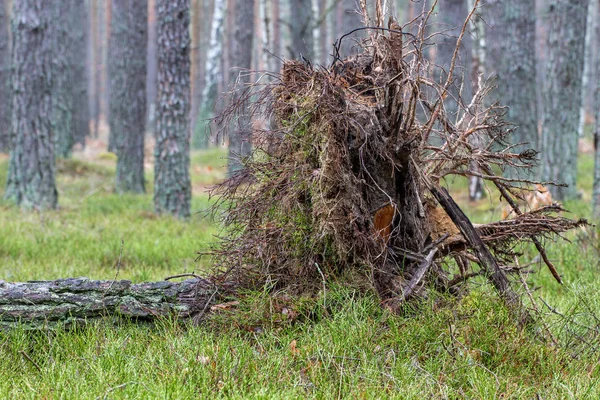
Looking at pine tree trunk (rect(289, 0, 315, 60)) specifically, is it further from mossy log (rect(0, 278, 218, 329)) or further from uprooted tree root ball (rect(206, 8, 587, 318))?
mossy log (rect(0, 278, 218, 329))

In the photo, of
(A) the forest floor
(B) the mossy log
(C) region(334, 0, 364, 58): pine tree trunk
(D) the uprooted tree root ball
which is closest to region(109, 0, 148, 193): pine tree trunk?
(C) region(334, 0, 364, 58): pine tree trunk

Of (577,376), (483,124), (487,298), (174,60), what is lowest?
(577,376)

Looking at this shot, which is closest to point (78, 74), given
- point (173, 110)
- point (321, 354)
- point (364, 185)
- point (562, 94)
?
point (173, 110)

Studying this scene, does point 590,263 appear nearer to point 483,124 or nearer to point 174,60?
point 483,124

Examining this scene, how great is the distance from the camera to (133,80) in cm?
1305

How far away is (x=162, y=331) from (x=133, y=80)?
10.3 metres

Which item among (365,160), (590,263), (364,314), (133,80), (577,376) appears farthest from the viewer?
(133,80)

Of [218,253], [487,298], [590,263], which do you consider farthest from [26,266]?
[590,263]

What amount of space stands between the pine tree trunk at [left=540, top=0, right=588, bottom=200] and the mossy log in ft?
25.6

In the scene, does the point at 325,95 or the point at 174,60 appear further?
the point at 174,60

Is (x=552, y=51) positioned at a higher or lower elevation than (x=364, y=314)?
higher

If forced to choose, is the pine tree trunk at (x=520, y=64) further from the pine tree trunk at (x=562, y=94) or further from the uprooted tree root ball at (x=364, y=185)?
the uprooted tree root ball at (x=364, y=185)

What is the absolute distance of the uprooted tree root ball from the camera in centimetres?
362

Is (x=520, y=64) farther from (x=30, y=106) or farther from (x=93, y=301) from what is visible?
(x=93, y=301)
